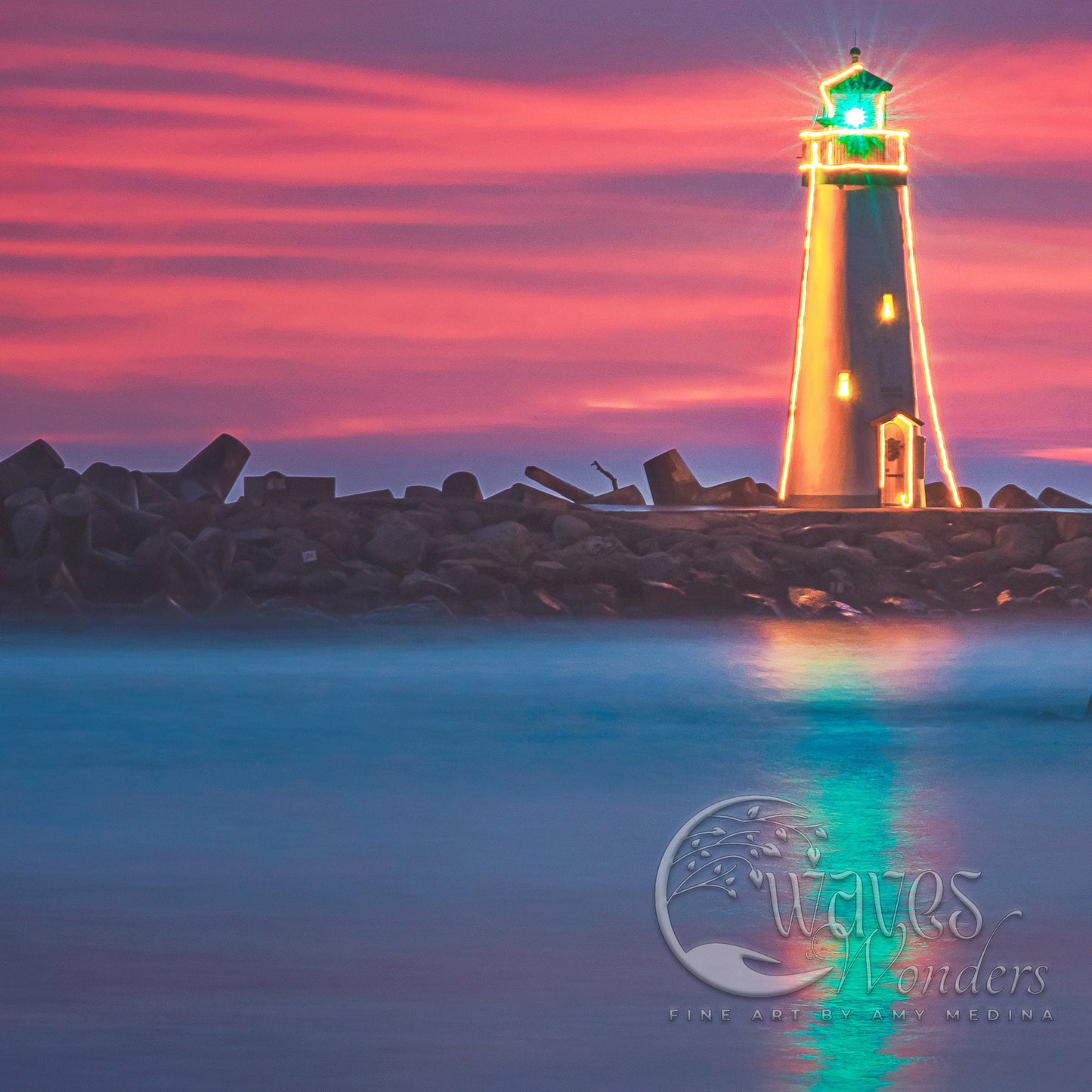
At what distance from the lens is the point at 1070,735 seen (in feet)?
44.6

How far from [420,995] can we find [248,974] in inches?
21.3

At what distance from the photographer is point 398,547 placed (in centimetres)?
2134

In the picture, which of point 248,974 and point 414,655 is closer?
point 248,974

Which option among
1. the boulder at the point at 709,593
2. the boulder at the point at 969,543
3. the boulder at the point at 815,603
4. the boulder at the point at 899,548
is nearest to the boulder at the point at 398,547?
the boulder at the point at 709,593

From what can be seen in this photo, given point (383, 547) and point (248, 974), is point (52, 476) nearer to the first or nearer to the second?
point (383, 547)

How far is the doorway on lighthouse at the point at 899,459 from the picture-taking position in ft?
75.8

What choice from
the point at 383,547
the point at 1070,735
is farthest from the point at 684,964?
the point at 383,547

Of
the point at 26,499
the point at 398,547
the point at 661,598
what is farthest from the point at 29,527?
the point at 661,598

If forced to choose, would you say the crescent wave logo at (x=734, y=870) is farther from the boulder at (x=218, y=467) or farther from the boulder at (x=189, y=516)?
the boulder at (x=218, y=467)

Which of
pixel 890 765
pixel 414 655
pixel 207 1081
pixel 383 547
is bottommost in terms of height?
pixel 207 1081

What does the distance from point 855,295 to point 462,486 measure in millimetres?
5975

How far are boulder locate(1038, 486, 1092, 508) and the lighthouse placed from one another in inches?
282

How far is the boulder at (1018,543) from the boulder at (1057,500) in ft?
19.9

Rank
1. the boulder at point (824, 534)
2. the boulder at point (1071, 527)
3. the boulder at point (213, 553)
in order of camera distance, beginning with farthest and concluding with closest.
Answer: the boulder at point (1071, 527), the boulder at point (824, 534), the boulder at point (213, 553)
